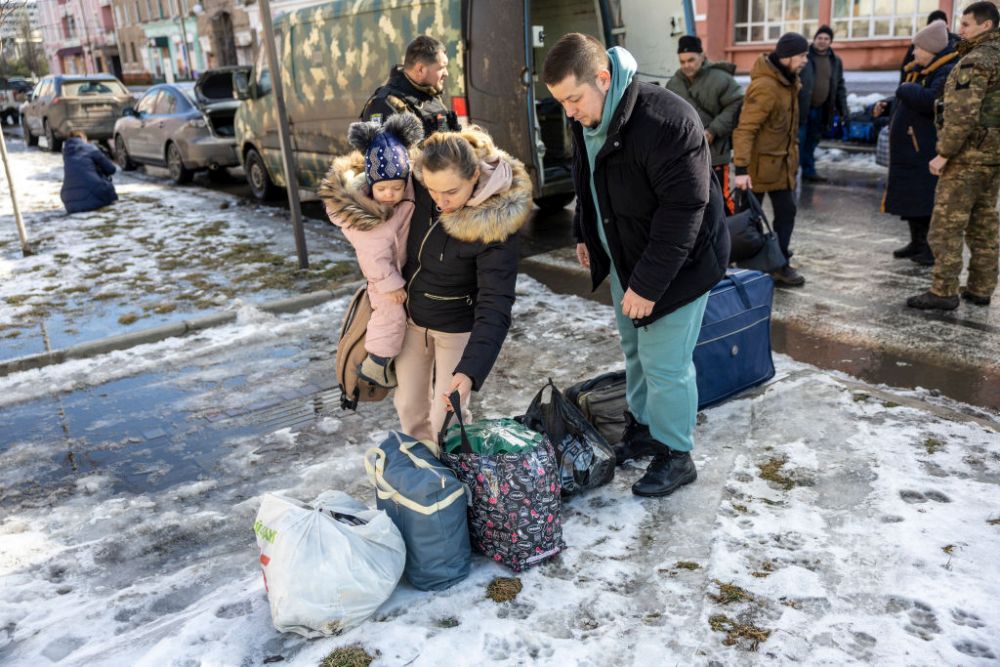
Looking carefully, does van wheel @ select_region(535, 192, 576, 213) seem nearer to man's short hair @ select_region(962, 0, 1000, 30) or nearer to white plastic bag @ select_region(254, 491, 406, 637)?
man's short hair @ select_region(962, 0, 1000, 30)

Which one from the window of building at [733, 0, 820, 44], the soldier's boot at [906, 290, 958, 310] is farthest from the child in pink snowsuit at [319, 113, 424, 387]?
the window of building at [733, 0, 820, 44]

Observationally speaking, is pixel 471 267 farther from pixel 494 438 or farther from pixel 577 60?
pixel 577 60

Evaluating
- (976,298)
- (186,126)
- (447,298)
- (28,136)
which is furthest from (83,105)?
(976,298)

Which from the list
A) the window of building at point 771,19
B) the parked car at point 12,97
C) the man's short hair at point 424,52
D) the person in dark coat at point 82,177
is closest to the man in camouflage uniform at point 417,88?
the man's short hair at point 424,52

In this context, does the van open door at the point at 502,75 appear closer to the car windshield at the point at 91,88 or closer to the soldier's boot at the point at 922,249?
the soldier's boot at the point at 922,249

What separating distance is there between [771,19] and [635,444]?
20.1 metres

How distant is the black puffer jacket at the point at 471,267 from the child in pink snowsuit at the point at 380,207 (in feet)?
0.21

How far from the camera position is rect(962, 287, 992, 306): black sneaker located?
5.91 meters

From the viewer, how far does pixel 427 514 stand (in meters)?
3.00

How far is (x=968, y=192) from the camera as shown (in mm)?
5652

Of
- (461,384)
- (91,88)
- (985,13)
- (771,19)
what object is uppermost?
(771,19)

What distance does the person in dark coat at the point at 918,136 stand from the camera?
20.0ft

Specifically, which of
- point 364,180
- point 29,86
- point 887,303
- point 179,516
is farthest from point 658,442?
point 29,86

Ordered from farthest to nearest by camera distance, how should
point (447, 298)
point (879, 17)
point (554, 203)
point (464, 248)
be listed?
point (879, 17) < point (554, 203) < point (447, 298) < point (464, 248)
